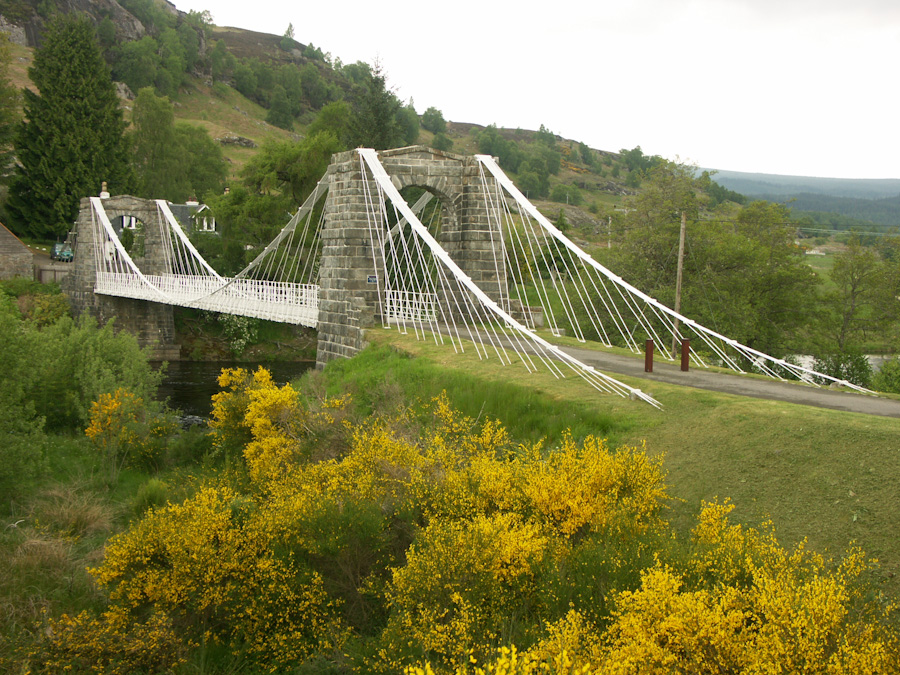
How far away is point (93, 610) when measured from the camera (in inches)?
280

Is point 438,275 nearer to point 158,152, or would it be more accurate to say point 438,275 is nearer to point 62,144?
point 62,144

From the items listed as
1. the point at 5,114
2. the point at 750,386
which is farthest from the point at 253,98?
the point at 750,386

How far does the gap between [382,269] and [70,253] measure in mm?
27241

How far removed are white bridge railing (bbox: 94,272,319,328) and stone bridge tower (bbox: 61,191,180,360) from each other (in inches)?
34.6

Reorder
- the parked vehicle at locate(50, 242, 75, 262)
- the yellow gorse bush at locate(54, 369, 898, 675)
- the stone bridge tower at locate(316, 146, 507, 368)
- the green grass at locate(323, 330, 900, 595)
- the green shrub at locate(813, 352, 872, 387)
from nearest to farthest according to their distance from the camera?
the yellow gorse bush at locate(54, 369, 898, 675), the green grass at locate(323, 330, 900, 595), the stone bridge tower at locate(316, 146, 507, 368), the green shrub at locate(813, 352, 872, 387), the parked vehicle at locate(50, 242, 75, 262)

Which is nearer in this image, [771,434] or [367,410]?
[771,434]

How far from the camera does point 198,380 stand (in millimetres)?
26453

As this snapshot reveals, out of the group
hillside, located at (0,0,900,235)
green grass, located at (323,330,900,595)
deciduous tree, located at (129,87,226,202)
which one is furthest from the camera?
hillside, located at (0,0,900,235)

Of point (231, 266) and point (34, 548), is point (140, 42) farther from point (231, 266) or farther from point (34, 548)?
point (34, 548)

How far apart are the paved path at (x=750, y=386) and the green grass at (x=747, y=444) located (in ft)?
2.04

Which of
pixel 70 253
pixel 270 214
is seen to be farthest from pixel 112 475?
pixel 70 253

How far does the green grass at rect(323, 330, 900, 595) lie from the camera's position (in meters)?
5.77

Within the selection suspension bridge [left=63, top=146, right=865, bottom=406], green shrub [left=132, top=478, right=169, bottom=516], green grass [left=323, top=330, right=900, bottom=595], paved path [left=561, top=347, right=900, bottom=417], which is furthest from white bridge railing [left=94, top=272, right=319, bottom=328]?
paved path [left=561, top=347, right=900, bottom=417]

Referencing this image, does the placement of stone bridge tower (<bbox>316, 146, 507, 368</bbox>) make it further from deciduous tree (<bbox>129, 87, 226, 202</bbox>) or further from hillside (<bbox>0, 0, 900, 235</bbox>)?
hillside (<bbox>0, 0, 900, 235</bbox>)
